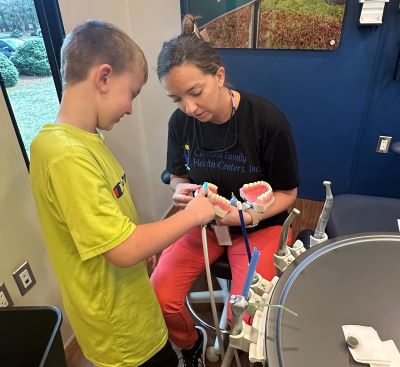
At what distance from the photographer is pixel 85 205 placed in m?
0.75

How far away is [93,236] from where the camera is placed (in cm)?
77

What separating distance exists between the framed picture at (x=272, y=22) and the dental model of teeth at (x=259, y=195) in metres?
1.51

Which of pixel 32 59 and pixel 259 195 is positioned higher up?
pixel 32 59

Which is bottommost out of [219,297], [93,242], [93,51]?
[219,297]

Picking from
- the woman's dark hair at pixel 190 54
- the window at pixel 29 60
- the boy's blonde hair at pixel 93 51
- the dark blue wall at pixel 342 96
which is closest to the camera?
the boy's blonde hair at pixel 93 51

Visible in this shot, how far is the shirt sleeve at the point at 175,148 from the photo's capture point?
137cm

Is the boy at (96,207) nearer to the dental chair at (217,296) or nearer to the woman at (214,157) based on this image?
the woman at (214,157)

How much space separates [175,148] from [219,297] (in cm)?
82

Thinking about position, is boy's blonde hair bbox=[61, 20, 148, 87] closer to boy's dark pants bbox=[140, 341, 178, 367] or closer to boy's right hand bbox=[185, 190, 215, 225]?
boy's right hand bbox=[185, 190, 215, 225]

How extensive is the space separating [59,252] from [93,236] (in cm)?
21

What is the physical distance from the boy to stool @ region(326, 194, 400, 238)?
0.69 meters

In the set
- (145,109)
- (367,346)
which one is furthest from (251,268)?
(145,109)

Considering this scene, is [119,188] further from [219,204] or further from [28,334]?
[28,334]

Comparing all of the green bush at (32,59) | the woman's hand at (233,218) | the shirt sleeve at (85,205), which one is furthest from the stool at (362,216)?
the green bush at (32,59)
